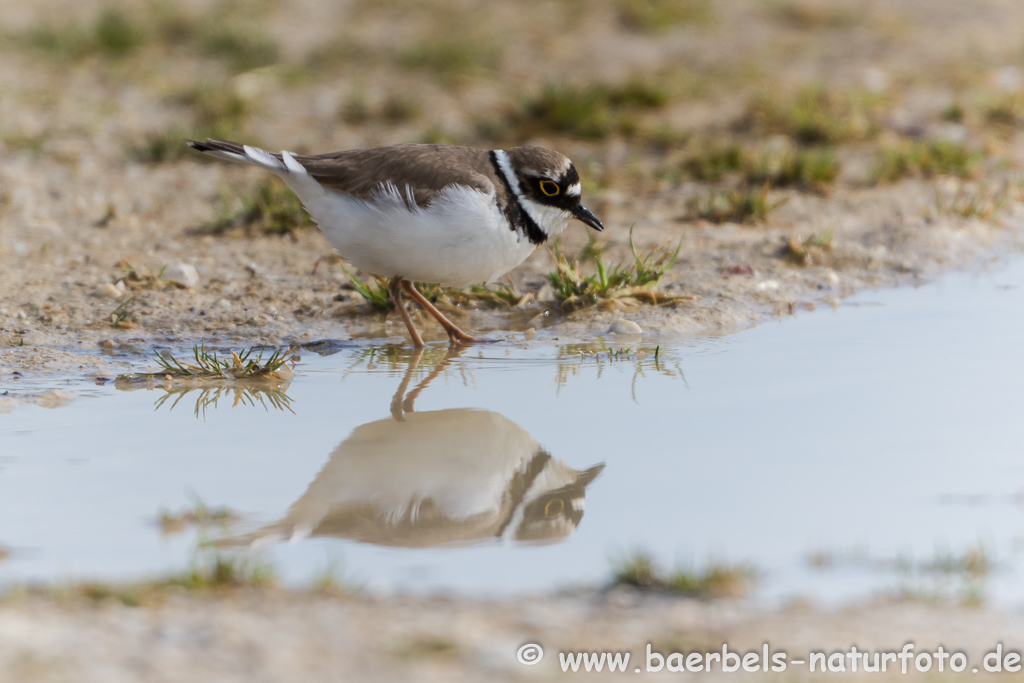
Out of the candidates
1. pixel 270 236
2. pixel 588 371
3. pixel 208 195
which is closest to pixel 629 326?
pixel 588 371

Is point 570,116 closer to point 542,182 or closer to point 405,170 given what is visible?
point 542,182

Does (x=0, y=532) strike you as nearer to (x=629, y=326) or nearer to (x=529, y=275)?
(x=629, y=326)

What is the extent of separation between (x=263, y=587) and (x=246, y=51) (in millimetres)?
9537

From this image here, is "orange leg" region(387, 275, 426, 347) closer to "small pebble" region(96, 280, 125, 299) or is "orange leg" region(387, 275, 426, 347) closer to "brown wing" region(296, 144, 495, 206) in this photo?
"brown wing" region(296, 144, 495, 206)

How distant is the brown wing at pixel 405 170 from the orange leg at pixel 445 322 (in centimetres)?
67

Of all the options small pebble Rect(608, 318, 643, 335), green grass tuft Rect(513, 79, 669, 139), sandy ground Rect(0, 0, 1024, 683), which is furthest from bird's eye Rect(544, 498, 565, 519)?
green grass tuft Rect(513, 79, 669, 139)

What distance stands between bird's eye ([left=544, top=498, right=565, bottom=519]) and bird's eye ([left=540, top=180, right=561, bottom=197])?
2178 mm

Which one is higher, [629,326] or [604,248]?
[604,248]

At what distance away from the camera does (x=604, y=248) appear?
6.73 meters

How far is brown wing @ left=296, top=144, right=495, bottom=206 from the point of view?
17.3 feet

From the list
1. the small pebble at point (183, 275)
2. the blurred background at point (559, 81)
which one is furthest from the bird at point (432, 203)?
the blurred background at point (559, 81)

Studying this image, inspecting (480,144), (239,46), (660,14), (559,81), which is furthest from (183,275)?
(660,14)

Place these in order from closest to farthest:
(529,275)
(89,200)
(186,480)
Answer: (186,480) → (529,275) → (89,200)

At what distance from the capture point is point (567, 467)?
4004 millimetres
